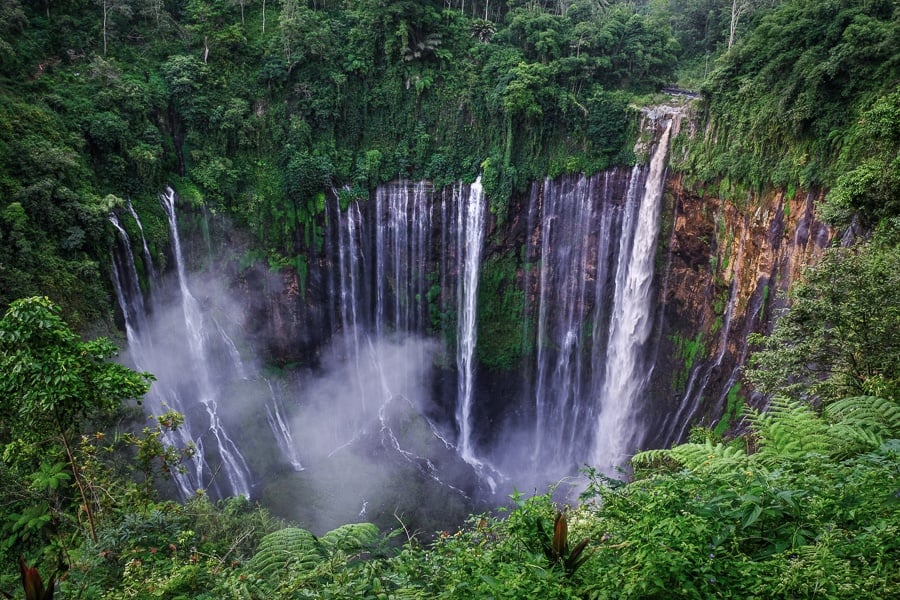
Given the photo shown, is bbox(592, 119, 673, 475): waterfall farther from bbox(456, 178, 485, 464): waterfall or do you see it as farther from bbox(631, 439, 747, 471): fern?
bbox(631, 439, 747, 471): fern

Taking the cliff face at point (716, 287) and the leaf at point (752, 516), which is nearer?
the leaf at point (752, 516)

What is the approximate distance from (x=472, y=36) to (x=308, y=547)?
2058cm

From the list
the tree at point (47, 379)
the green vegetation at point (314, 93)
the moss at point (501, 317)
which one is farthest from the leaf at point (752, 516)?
the moss at point (501, 317)

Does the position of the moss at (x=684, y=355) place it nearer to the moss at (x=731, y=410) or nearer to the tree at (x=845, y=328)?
the moss at (x=731, y=410)

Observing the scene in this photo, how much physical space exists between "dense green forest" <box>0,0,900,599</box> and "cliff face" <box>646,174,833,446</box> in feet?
2.68

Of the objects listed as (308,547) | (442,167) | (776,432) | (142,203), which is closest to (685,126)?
(442,167)

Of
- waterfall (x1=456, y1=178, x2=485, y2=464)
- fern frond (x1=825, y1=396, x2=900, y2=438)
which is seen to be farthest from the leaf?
waterfall (x1=456, y1=178, x2=485, y2=464)

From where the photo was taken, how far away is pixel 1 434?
7.93 m

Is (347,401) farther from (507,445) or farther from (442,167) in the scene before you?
(442,167)

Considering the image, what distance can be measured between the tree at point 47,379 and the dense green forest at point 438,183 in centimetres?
3

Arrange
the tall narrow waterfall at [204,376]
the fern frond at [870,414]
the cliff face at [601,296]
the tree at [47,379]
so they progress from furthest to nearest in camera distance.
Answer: the tall narrow waterfall at [204,376] → the cliff face at [601,296] → the tree at [47,379] → the fern frond at [870,414]

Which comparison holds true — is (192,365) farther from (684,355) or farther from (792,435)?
(792,435)

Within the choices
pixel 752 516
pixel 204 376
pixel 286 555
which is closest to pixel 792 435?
pixel 752 516

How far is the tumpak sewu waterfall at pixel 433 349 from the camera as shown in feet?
57.4
